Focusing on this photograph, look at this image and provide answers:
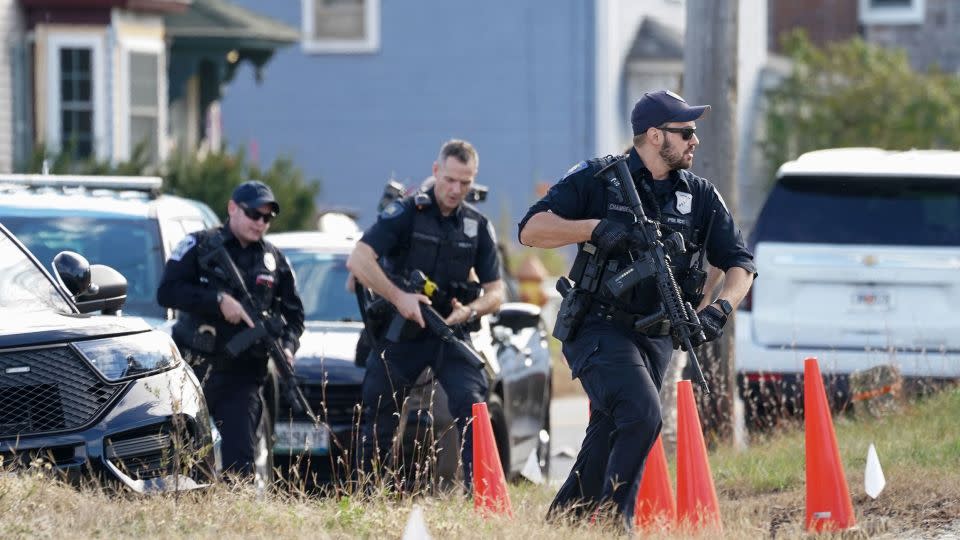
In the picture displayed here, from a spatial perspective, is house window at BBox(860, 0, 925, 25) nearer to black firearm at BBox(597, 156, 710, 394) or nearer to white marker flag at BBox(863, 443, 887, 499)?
white marker flag at BBox(863, 443, 887, 499)

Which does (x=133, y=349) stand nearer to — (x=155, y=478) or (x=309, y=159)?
(x=155, y=478)

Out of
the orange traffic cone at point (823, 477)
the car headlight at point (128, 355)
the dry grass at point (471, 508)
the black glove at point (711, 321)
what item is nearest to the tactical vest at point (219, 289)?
the dry grass at point (471, 508)

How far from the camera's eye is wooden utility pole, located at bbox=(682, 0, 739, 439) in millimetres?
10375

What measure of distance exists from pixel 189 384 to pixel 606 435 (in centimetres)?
166

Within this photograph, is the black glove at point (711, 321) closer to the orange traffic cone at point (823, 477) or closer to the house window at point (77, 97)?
the orange traffic cone at point (823, 477)

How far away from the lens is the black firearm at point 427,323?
329 inches

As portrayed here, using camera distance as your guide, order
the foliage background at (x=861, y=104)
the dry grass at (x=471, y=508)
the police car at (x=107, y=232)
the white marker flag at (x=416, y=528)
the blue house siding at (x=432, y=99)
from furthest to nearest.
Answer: the foliage background at (x=861, y=104) → the blue house siding at (x=432, y=99) → the police car at (x=107, y=232) → the dry grass at (x=471, y=508) → the white marker flag at (x=416, y=528)

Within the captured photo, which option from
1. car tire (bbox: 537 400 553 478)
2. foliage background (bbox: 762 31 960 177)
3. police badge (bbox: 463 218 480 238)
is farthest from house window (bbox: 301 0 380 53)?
police badge (bbox: 463 218 480 238)

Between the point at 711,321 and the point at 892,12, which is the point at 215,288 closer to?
the point at 711,321

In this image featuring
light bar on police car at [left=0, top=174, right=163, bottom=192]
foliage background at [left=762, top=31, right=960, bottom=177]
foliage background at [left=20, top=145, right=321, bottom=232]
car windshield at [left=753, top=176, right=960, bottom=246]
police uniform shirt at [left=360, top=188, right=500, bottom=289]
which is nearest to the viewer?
police uniform shirt at [left=360, top=188, right=500, bottom=289]

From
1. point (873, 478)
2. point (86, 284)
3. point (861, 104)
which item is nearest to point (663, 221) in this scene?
point (873, 478)

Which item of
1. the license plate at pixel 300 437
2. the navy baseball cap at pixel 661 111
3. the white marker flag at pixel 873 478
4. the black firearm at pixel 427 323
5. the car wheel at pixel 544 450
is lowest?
the car wheel at pixel 544 450

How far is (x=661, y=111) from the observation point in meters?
6.95

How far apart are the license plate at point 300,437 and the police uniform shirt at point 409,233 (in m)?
1.01
